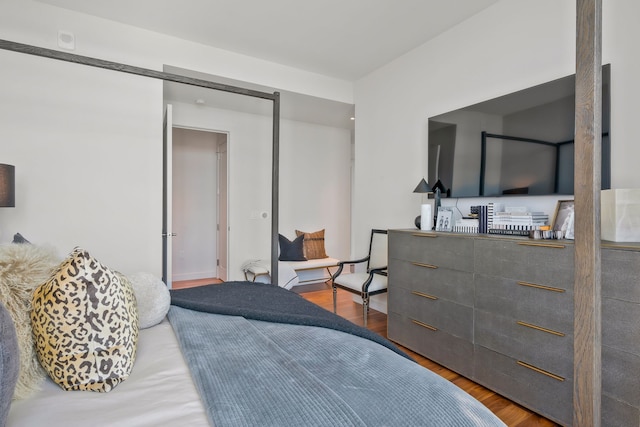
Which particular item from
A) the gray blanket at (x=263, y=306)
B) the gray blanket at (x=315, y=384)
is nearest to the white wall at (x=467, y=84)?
the gray blanket at (x=263, y=306)

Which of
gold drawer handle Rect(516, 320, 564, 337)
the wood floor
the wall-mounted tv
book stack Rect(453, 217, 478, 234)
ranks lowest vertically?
the wood floor

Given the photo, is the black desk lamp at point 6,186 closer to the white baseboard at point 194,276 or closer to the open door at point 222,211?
the open door at point 222,211

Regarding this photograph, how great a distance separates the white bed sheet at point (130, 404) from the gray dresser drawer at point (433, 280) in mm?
1787

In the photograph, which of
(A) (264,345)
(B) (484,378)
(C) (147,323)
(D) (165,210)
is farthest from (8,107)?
(B) (484,378)

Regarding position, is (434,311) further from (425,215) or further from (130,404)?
(130,404)

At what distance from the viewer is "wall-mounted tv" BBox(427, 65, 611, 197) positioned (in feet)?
6.57

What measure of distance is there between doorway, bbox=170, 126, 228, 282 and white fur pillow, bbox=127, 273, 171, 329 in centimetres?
339

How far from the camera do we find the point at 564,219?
1.95m

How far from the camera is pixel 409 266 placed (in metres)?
2.60

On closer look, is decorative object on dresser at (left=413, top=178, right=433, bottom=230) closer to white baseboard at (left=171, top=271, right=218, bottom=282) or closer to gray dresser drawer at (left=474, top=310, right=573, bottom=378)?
gray dresser drawer at (left=474, top=310, right=573, bottom=378)

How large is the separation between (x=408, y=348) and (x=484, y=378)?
666 mm

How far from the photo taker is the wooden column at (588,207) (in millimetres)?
1354

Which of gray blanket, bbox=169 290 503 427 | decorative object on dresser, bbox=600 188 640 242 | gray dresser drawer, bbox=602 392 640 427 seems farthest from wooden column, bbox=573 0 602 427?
gray blanket, bbox=169 290 503 427

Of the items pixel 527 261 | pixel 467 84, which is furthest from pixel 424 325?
pixel 467 84
